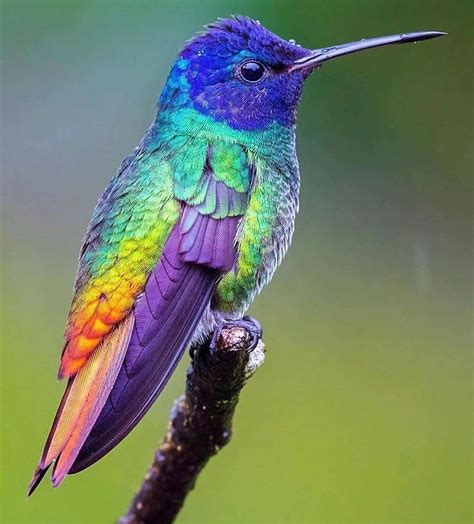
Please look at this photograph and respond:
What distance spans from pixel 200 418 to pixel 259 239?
1.79 feet

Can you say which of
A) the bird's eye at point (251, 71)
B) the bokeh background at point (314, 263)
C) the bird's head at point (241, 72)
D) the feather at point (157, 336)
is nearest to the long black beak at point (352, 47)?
the bird's head at point (241, 72)

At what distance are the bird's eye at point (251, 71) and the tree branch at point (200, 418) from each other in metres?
0.78

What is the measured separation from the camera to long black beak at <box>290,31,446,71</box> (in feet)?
9.87

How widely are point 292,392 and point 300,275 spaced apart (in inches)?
25.2

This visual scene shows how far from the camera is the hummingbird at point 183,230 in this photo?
8.75 feet

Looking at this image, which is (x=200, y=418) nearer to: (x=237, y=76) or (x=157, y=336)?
(x=157, y=336)

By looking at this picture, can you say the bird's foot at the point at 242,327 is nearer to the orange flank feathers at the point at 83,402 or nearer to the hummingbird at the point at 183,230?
the hummingbird at the point at 183,230

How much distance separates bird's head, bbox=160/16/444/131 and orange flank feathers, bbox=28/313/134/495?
773 mm

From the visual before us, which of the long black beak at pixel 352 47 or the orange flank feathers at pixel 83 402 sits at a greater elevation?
the long black beak at pixel 352 47

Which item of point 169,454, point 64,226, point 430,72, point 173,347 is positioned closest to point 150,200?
point 173,347

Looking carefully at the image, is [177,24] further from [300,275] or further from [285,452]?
[285,452]

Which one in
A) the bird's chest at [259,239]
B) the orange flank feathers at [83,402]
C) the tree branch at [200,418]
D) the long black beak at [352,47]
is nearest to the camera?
the orange flank feathers at [83,402]

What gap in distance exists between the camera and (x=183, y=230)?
2805mm

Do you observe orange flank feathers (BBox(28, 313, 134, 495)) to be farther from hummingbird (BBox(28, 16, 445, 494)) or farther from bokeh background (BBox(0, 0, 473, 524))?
bokeh background (BBox(0, 0, 473, 524))
